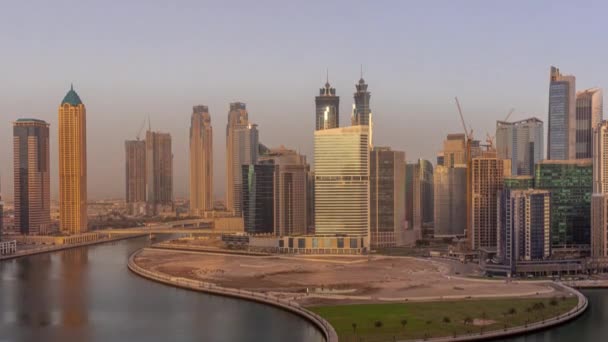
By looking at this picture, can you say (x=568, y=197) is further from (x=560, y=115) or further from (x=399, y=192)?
(x=560, y=115)

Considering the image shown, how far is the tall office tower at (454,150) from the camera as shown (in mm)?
91625

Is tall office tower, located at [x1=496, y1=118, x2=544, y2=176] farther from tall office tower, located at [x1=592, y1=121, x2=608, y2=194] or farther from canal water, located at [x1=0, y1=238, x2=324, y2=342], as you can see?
canal water, located at [x1=0, y1=238, x2=324, y2=342]

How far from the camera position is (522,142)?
110 meters

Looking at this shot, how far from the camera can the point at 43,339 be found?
29.5m

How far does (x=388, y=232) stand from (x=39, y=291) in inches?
1343

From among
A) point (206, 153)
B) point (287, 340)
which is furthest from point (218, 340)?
point (206, 153)

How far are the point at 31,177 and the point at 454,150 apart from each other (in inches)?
2039

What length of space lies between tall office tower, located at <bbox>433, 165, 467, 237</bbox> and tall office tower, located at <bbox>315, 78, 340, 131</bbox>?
75.2 feet

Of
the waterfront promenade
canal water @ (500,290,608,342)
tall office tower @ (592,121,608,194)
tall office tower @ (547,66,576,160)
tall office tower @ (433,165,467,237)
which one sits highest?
tall office tower @ (547,66,576,160)

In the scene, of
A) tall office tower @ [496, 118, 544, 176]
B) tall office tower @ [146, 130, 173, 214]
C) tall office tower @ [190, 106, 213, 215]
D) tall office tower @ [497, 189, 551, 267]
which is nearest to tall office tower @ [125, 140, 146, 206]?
tall office tower @ [146, 130, 173, 214]

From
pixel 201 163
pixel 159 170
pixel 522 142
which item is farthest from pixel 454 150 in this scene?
pixel 159 170

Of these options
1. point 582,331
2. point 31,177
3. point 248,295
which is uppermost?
point 31,177

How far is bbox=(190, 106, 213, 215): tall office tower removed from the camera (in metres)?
138

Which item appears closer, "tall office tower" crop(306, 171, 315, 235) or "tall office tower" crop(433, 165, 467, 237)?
"tall office tower" crop(306, 171, 315, 235)
